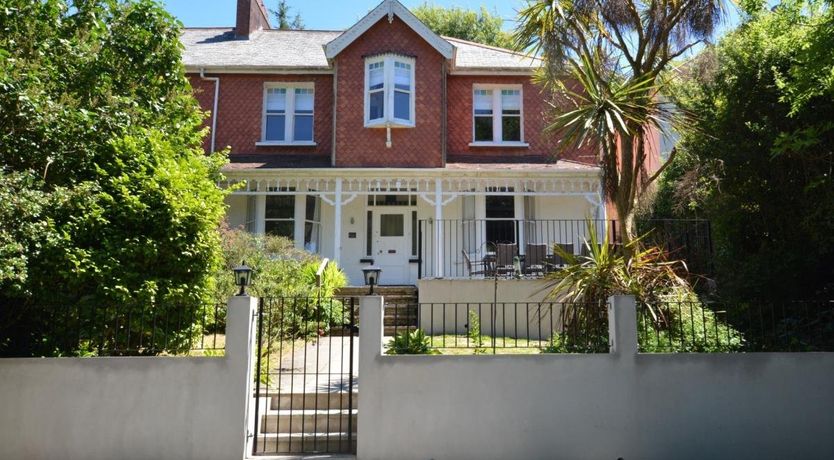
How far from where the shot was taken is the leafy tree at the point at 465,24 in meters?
34.2

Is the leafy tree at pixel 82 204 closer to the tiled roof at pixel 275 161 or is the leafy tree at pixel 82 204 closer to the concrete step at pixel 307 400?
the concrete step at pixel 307 400

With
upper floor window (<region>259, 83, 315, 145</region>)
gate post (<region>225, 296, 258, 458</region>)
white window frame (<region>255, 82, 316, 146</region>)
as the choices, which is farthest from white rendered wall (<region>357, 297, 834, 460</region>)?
upper floor window (<region>259, 83, 315, 145</region>)

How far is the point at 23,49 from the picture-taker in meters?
7.96

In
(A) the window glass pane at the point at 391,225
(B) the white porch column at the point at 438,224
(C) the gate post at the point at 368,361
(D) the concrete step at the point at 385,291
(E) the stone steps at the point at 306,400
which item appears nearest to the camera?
(C) the gate post at the point at 368,361

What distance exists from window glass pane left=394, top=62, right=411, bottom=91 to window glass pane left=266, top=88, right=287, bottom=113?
359 centimetres

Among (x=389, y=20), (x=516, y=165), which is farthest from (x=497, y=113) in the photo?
(x=389, y=20)

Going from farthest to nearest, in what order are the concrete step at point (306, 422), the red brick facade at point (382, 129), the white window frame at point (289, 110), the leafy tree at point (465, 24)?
the leafy tree at point (465, 24) < the white window frame at point (289, 110) < the red brick facade at point (382, 129) < the concrete step at point (306, 422)

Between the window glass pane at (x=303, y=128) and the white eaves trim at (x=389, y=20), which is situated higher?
the white eaves trim at (x=389, y=20)

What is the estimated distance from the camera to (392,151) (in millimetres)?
16734

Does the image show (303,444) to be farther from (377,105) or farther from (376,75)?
(376,75)

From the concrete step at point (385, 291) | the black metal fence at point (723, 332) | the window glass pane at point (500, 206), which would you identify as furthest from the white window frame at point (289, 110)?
the black metal fence at point (723, 332)

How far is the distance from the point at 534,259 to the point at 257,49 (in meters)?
11.9

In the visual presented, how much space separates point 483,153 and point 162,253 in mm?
11586

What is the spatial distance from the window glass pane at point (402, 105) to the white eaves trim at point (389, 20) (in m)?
1.54
